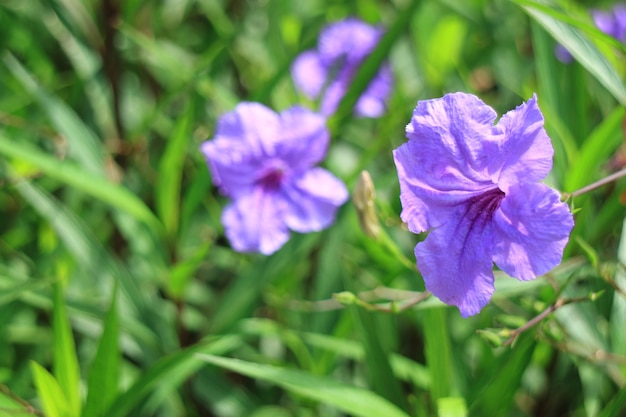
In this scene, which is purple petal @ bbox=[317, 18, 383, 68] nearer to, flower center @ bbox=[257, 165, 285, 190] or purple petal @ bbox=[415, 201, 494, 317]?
flower center @ bbox=[257, 165, 285, 190]

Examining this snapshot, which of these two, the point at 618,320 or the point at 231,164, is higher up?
the point at 231,164

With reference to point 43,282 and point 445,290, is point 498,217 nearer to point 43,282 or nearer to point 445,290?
point 445,290

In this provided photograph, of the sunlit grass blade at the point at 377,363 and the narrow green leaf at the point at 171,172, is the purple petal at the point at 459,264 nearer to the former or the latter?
the sunlit grass blade at the point at 377,363

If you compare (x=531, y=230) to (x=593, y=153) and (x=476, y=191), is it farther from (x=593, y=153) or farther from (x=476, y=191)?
(x=593, y=153)

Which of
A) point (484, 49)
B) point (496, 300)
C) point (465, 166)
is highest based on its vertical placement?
point (465, 166)

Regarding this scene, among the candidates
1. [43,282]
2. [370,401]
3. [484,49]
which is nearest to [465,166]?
[370,401]

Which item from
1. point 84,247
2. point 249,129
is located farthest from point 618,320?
point 84,247

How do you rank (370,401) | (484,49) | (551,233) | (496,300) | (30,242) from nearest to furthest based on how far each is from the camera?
1. (551,233)
2. (370,401)
3. (496,300)
4. (30,242)
5. (484,49)

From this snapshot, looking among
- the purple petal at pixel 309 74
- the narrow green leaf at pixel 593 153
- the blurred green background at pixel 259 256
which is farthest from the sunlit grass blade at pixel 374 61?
the narrow green leaf at pixel 593 153
